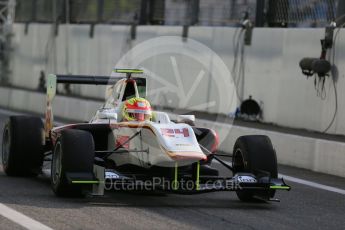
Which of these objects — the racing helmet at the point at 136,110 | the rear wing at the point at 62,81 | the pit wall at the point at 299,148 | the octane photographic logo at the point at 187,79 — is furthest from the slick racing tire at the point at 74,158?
the octane photographic logo at the point at 187,79

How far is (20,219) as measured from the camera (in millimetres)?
9523

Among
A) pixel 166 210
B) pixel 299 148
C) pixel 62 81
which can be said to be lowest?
pixel 299 148

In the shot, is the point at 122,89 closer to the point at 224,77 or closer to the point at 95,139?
the point at 95,139

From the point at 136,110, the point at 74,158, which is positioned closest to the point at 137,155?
the point at 136,110

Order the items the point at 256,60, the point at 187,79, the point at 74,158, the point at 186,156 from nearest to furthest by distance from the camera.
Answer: the point at 186,156, the point at 74,158, the point at 256,60, the point at 187,79

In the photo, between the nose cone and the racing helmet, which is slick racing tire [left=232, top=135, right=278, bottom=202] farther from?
the racing helmet

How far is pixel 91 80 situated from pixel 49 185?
5.43 ft

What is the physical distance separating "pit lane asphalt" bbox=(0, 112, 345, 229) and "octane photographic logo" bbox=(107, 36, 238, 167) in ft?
25.5

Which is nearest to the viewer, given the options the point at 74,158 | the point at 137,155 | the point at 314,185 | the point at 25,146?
the point at 74,158

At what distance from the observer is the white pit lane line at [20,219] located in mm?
9147

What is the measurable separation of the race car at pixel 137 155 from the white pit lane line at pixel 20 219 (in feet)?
2.60

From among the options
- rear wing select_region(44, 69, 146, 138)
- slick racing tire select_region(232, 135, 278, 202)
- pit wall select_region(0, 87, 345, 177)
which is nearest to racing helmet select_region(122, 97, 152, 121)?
rear wing select_region(44, 69, 146, 138)

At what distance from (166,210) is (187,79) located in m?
12.9

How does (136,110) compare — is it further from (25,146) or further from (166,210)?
(25,146)
